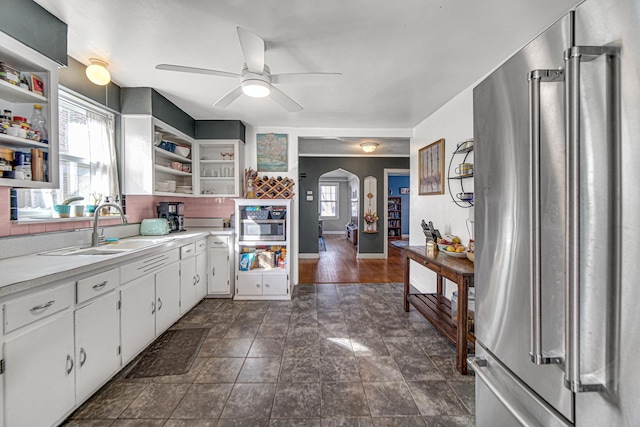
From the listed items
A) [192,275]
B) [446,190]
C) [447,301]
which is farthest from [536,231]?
[192,275]

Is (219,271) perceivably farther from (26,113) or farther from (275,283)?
(26,113)

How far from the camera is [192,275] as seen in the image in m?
3.11

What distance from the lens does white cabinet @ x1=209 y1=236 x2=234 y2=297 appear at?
138 inches

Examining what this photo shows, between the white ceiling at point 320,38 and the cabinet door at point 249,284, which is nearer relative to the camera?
the white ceiling at point 320,38

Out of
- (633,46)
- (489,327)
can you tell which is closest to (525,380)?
(489,327)

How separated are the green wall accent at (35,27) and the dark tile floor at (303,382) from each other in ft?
7.52

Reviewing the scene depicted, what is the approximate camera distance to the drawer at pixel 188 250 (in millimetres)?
2885

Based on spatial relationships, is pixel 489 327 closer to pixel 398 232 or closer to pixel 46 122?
Result: pixel 46 122

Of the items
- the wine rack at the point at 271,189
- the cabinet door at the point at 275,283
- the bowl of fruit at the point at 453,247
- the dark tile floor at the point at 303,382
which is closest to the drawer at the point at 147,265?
the dark tile floor at the point at 303,382

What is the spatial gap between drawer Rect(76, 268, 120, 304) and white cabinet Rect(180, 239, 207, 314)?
3.26 feet

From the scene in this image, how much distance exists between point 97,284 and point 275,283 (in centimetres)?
203

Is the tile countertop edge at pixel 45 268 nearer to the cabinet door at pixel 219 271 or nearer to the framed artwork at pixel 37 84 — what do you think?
the framed artwork at pixel 37 84

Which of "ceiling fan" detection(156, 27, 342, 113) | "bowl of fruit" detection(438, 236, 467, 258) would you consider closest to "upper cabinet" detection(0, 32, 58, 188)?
"ceiling fan" detection(156, 27, 342, 113)

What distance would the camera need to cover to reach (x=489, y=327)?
1.04m
